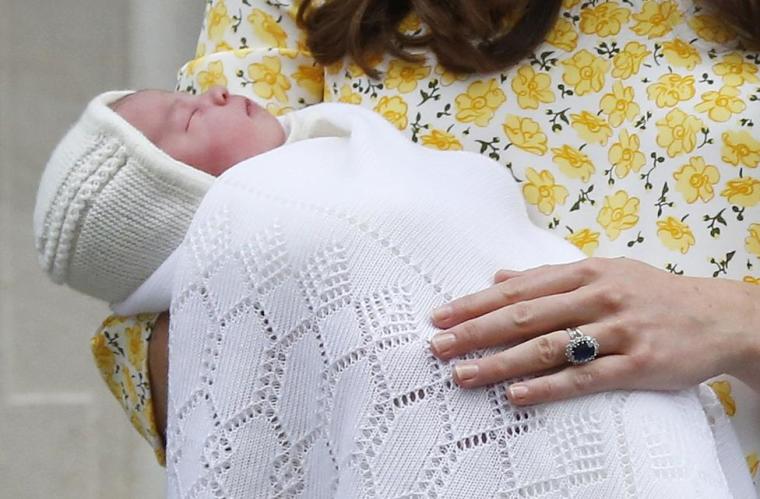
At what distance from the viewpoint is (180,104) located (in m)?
1.18

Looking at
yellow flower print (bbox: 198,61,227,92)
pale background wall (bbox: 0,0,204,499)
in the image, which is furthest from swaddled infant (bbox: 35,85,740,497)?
pale background wall (bbox: 0,0,204,499)

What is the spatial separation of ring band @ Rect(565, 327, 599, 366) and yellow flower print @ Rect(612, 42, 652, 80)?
370 mm

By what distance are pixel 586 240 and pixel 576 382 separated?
0.28m

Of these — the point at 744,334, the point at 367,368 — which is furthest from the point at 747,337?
the point at 367,368

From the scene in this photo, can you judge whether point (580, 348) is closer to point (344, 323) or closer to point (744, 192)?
point (344, 323)

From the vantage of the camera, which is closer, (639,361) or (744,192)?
Answer: (639,361)

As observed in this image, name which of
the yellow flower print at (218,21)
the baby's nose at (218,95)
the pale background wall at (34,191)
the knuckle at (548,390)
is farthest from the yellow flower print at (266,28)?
the pale background wall at (34,191)

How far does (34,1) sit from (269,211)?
4.97ft

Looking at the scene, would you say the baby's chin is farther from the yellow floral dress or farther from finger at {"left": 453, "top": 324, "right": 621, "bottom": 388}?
finger at {"left": 453, "top": 324, "right": 621, "bottom": 388}

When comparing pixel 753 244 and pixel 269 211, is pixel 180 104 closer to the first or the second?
pixel 269 211

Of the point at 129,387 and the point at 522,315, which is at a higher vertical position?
the point at 522,315

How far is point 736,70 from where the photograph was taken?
109 cm

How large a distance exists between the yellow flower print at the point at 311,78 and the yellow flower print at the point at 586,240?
0.41 metres

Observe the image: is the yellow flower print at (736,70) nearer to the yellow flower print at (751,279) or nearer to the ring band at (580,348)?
the yellow flower print at (751,279)
